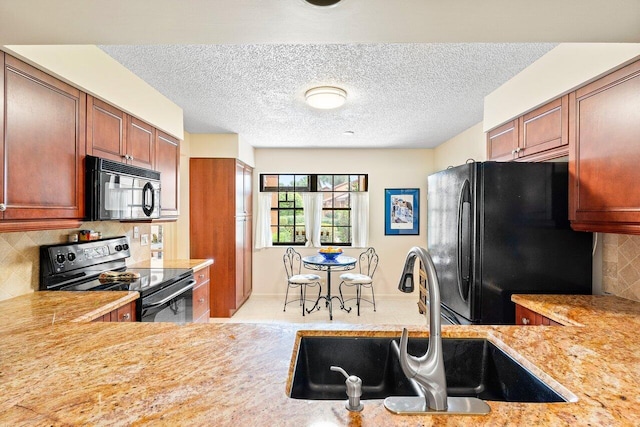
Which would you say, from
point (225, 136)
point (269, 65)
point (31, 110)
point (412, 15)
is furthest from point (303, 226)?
point (412, 15)

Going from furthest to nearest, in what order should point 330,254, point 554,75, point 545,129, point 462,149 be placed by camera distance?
point 330,254 < point 462,149 < point 545,129 < point 554,75

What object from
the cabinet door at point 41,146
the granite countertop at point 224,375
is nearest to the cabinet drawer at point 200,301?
the cabinet door at point 41,146

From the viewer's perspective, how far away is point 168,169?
10.1 ft

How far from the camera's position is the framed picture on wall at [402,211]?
554 cm

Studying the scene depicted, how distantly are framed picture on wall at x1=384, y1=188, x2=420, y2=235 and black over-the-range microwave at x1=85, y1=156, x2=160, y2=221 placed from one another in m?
3.75

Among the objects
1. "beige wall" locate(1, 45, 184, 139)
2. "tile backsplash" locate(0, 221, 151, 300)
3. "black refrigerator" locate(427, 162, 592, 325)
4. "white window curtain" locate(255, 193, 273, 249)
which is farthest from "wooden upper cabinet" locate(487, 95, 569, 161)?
"white window curtain" locate(255, 193, 273, 249)

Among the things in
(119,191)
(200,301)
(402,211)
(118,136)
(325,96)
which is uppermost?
(325,96)

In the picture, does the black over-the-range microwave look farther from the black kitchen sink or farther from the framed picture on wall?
the framed picture on wall

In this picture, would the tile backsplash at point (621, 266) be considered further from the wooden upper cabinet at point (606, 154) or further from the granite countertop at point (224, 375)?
the granite countertop at point (224, 375)

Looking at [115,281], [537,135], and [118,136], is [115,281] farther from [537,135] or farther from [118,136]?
[537,135]

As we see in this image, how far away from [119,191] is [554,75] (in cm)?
288

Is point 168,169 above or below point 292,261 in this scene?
above

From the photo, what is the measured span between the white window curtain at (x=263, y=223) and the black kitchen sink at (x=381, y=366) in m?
4.25

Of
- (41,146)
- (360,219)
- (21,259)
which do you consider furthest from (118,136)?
(360,219)
